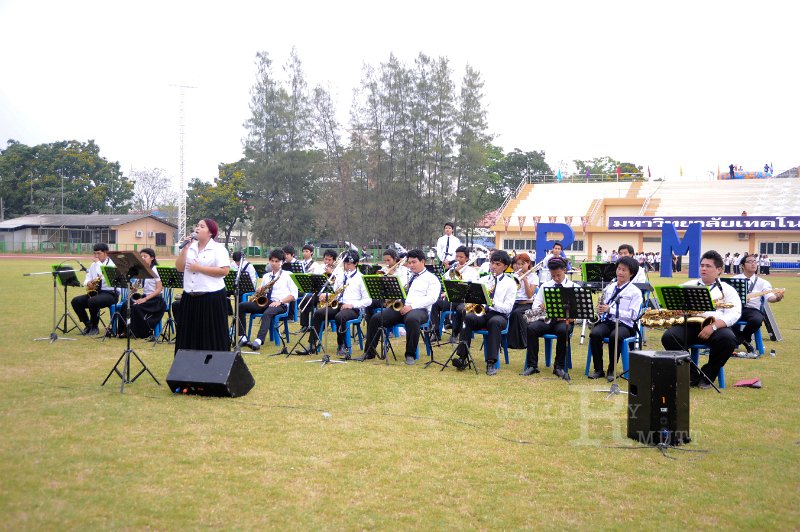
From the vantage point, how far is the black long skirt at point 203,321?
26.9ft

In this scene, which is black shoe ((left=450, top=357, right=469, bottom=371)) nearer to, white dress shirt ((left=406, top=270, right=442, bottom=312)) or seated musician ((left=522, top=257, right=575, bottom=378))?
seated musician ((left=522, top=257, right=575, bottom=378))

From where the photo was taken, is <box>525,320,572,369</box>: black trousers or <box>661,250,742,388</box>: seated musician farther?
<box>525,320,572,369</box>: black trousers

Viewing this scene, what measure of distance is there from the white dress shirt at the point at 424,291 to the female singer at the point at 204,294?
3.24 meters

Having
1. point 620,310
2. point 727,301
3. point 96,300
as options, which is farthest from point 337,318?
point 727,301

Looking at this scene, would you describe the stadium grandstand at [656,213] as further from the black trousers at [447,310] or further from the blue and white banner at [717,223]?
the black trousers at [447,310]

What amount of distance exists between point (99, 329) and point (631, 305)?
379 inches

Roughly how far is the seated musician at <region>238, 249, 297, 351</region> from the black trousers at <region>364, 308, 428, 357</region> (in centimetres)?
188

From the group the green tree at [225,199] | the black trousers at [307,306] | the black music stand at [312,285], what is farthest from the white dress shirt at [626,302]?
the green tree at [225,199]

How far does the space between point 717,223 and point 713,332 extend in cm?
4469

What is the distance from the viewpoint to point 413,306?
414 inches

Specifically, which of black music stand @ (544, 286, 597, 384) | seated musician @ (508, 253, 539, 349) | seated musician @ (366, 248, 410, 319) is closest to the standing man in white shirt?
seated musician @ (366, 248, 410, 319)

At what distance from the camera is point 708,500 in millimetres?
4949

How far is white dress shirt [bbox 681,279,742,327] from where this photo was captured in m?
8.88

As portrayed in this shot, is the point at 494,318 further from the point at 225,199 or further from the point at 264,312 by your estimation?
the point at 225,199
